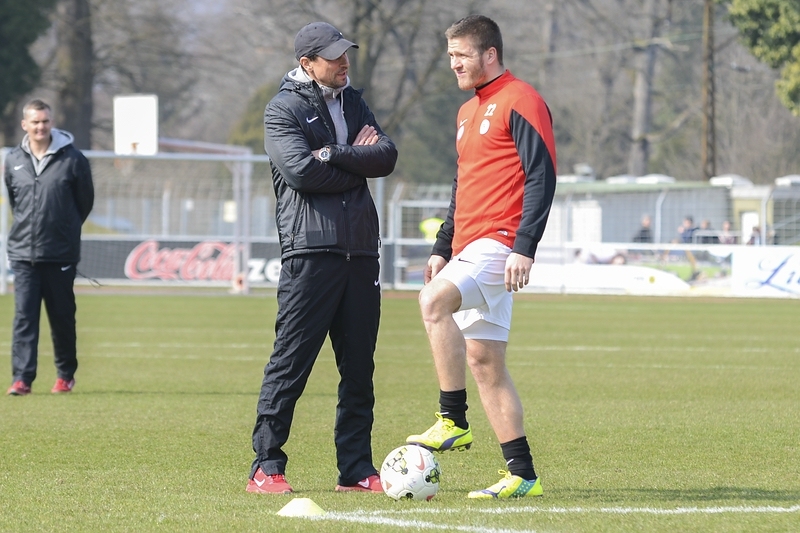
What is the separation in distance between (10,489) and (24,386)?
4131mm

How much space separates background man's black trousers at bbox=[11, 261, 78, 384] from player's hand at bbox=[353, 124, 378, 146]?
15.0ft

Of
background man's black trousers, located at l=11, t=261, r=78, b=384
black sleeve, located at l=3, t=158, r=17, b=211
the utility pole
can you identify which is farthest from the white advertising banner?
black sleeve, located at l=3, t=158, r=17, b=211

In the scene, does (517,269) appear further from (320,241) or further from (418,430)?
(418,430)

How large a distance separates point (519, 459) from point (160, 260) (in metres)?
22.3

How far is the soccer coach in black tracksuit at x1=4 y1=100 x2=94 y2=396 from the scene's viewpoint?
9.56m

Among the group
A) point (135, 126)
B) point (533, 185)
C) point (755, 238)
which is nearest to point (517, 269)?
point (533, 185)

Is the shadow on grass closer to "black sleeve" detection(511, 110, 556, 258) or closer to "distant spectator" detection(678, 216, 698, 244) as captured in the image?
"black sleeve" detection(511, 110, 556, 258)

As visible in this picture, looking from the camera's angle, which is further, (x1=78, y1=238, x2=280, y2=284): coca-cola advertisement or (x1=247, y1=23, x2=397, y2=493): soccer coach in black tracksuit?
(x1=78, y1=238, x2=280, y2=284): coca-cola advertisement

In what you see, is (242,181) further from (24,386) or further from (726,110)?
(726,110)

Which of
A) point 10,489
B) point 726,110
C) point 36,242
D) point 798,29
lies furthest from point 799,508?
point 726,110

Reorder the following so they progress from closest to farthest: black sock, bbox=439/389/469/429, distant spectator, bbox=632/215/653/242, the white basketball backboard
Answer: black sock, bbox=439/389/469/429, the white basketball backboard, distant spectator, bbox=632/215/653/242

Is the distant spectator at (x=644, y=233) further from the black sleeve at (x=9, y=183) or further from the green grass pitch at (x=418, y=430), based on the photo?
the black sleeve at (x=9, y=183)

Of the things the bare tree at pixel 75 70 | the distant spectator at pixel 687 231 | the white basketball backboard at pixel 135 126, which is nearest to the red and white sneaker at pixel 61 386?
the white basketball backboard at pixel 135 126

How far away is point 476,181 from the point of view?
5609mm
